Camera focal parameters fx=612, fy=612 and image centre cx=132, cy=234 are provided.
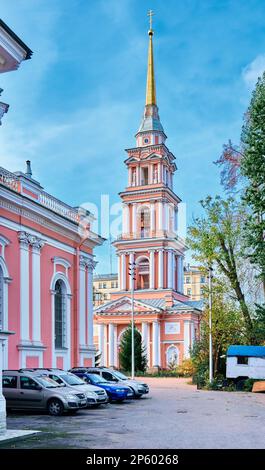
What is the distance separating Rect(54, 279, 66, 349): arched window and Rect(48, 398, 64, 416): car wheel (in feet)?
36.0

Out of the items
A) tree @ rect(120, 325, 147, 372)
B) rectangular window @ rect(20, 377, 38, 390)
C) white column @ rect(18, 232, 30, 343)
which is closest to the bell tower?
tree @ rect(120, 325, 147, 372)

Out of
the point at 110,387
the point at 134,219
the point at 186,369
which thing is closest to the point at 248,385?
the point at 110,387

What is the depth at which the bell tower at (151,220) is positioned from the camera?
6625 centimetres

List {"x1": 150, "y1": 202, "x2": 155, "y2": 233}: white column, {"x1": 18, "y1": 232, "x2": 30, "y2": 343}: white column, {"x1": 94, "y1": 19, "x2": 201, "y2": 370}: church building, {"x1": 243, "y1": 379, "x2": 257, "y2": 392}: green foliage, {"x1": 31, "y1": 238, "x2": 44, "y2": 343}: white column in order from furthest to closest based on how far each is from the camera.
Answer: {"x1": 150, "y1": 202, "x2": 155, "y2": 233}: white column < {"x1": 94, "y1": 19, "x2": 201, "y2": 370}: church building < {"x1": 243, "y1": 379, "x2": 257, "y2": 392}: green foliage < {"x1": 31, "y1": 238, "x2": 44, "y2": 343}: white column < {"x1": 18, "y1": 232, "x2": 30, "y2": 343}: white column

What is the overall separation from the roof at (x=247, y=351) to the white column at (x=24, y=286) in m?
13.7

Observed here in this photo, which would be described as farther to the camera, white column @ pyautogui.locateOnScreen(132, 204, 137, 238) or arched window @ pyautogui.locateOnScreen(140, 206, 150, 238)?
white column @ pyautogui.locateOnScreen(132, 204, 137, 238)

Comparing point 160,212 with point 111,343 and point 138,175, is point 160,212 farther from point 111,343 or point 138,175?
point 111,343

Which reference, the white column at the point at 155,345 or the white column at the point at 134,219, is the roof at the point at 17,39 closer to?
the white column at the point at 155,345

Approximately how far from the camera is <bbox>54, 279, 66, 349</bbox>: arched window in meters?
31.3

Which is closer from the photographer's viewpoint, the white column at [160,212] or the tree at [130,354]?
the tree at [130,354]

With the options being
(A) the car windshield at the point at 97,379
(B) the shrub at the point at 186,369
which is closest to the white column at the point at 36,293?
(A) the car windshield at the point at 97,379

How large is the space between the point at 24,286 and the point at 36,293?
44.6 inches

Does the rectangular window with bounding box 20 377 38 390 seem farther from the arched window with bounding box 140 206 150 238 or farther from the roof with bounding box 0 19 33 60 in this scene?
the arched window with bounding box 140 206 150 238
